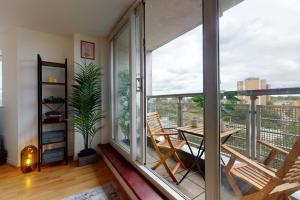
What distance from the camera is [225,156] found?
3.38ft

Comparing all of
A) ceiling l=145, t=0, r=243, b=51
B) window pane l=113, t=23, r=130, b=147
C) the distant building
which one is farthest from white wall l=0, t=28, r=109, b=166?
the distant building

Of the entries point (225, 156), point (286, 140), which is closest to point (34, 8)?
point (225, 156)

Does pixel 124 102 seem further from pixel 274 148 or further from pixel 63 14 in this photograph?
pixel 274 148

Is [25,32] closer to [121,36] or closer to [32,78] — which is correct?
[32,78]

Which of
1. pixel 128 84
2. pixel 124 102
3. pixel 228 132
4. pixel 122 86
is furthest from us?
pixel 122 86

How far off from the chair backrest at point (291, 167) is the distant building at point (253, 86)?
0.81 feet

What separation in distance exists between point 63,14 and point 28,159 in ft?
7.00

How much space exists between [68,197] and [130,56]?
1779 millimetres

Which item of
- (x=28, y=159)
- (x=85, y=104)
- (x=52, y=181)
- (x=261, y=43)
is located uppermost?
(x=261, y=43)

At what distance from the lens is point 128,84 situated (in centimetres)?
218

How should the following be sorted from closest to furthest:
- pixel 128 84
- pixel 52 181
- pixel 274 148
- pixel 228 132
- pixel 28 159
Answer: pixel 274 148, pixel 228 132, pixel 52 181, pixel 128 84, pixel 28 159

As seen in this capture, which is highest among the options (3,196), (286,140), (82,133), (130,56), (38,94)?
(130,56)

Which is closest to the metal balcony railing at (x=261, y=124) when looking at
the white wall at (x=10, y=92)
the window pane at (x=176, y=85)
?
the window pane at (x=176, y=85)

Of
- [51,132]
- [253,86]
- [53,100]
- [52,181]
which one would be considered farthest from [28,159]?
[253,86]
